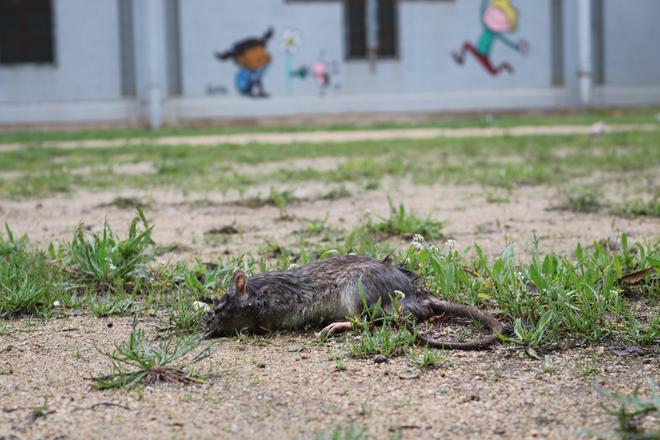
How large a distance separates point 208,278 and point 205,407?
4.27 ft

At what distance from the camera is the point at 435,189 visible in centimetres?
699

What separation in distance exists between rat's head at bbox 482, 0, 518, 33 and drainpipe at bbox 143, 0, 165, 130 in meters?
7.75

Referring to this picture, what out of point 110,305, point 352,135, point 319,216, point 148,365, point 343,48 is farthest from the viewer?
point 343,48

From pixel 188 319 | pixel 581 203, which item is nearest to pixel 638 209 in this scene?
pixel 581 203

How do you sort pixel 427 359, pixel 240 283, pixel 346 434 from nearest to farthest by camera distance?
pixel 346 434 → pixel 427 359 → pixel 240 283

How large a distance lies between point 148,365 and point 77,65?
1924 cm

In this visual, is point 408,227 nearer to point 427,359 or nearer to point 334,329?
point 334,329

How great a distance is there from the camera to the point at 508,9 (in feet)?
71.4

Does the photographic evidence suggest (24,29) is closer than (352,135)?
No

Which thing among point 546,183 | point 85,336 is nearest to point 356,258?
point 85,336

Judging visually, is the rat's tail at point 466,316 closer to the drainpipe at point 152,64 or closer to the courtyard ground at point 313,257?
the courtyard ground at point 313,257

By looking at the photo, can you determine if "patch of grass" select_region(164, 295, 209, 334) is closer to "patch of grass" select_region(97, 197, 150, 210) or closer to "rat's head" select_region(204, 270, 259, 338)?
"rat's head" select_region(204, 270, 259, 338)

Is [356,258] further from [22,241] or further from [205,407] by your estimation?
[22,241]

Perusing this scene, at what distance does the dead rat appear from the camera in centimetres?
299
